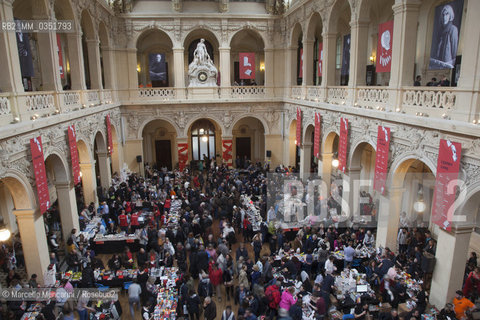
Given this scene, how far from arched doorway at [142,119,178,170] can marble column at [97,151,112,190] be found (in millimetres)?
6981

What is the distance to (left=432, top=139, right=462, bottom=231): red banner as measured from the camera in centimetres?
869

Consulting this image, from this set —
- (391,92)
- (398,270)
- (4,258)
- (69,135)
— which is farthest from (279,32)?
(4,258)

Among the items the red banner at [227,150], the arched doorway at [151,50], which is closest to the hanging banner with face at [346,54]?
the red banner at [227,150]

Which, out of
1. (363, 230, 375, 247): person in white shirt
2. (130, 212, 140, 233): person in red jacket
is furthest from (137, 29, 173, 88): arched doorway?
(363, 230, 375, 247): person in white shirt

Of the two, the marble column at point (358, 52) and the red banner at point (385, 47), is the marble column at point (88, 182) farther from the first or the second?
the red banner at point (385, 47)

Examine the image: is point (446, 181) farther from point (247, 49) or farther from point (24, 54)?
point (247, 49)

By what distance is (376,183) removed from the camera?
12.2 m

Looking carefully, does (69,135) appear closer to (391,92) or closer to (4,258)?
(4,258)

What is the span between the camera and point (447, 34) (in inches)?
372

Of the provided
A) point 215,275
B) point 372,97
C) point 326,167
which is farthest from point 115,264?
point 326,167

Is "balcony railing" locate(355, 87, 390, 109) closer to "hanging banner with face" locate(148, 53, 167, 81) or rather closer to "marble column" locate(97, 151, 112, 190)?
"hanging banner with face" locate(148, 53, 167, 81)

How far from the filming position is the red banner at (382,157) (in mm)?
11305

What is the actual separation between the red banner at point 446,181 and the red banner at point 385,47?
387cm

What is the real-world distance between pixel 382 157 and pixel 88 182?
473 inches
